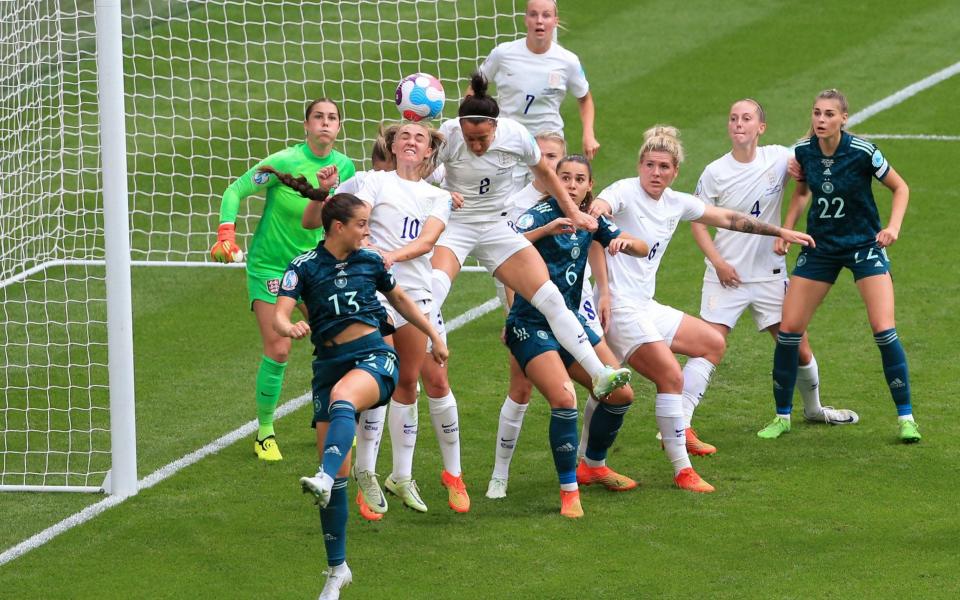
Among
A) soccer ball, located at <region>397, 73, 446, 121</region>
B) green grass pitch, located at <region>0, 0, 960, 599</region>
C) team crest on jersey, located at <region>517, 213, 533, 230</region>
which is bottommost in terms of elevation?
green grass pitch, located at <region>0, 0, 960, 599</region>

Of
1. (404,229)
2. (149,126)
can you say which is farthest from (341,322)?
(149,126)

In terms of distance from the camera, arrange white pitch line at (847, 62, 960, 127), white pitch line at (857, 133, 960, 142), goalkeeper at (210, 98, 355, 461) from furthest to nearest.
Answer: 1. white pitch line at (847, 62, 960, 127)
2. white pitch line at (857, 133, 960, 142)
3. goalkeeper at (210, 98, 355, 461)

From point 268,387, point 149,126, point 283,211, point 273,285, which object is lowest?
point 268,387

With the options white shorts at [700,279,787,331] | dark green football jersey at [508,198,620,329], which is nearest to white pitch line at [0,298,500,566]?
dark green football jersey at [508,198,620,329]

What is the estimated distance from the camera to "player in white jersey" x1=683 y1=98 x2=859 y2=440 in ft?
33.4

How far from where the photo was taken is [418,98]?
9086 millimetres

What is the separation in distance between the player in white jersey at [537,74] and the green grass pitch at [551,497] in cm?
174

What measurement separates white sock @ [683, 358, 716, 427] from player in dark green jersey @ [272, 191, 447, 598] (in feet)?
8.81

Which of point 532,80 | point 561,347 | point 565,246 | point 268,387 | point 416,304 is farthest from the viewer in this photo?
point 532,80

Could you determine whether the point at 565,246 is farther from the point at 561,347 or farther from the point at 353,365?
the point at 353,365

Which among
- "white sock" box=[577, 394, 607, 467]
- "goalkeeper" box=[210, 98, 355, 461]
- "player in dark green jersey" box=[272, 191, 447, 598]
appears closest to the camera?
"player in dark green jersey" box=[272, 191, 447, 598]

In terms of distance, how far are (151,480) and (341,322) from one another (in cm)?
252

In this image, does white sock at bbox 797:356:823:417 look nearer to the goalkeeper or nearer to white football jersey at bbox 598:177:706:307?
white football jersey at bbox 598:177:706:307

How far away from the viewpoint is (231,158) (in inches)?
610
